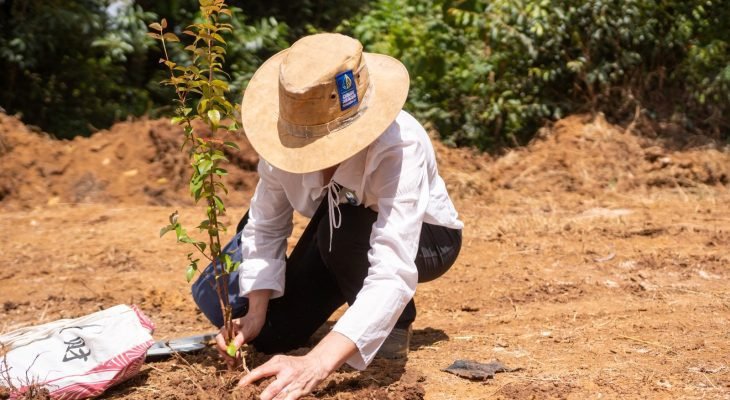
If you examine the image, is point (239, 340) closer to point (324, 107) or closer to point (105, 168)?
point (324, 107)

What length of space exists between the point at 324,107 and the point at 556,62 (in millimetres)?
5215

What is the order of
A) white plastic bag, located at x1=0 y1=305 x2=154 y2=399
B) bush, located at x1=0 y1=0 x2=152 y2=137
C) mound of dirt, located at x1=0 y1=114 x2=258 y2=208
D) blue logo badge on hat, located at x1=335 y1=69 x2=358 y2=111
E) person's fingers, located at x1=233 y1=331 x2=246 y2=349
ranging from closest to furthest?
1. blue logo badge on hat, located at x1=335 y1=69 x2=358 y2=111
2. white plastic bag, located at x1=0 y1=305 x2=154 y2=399
3. person's fingers, located at x1=233 y1=331 x2=246 y2=349
4. mound of dirt, located at x1=0 y1=114 x2=258 y2=208
5. bush, located at x1=0 y1=0 x2=152 y2=137

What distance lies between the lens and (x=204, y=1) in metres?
2.47

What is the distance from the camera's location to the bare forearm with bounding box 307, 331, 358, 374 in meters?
2.37

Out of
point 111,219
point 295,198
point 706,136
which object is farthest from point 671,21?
point 295,198

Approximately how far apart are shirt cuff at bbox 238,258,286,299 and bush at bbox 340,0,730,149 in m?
4.50

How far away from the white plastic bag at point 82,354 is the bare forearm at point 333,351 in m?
0.73

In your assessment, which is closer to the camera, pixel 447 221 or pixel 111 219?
pixel 447 221

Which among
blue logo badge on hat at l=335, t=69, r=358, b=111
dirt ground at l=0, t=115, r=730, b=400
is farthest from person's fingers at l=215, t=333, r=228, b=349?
blue logo badge on hat at l=335, t=69, r=358, b=111

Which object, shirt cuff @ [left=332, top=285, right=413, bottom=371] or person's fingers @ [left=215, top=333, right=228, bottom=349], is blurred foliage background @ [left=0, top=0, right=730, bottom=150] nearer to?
person's fingers @ [left=215, top=333, right=228, bottom=349]

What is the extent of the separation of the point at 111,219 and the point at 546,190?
10.2 ft

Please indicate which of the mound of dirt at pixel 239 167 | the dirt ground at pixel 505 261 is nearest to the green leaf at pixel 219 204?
the dirt ground at pixel 505 261

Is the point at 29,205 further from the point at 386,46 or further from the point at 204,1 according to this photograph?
the point at 204,1

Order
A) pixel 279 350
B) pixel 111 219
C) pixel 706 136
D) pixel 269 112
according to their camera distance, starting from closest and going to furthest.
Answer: pixel 269 112 → pixel 279 350 → pixel 111 219 → pixel 706 136
